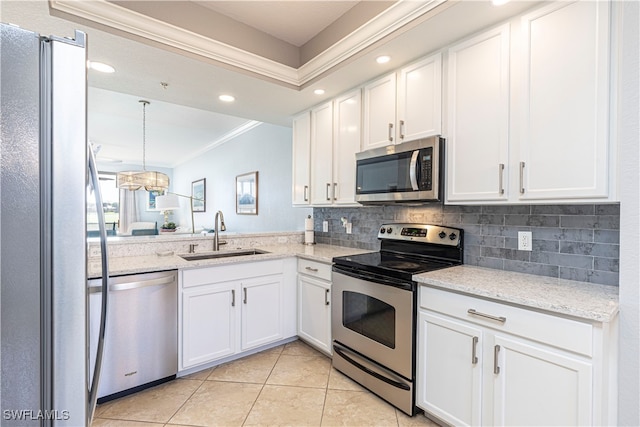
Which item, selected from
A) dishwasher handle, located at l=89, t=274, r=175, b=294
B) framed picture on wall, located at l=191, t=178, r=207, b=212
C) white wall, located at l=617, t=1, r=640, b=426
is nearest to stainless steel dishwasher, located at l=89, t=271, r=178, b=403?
dishwasher handle, located at l=89, t=274, r=175, b=294

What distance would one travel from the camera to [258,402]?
2029 millimetres

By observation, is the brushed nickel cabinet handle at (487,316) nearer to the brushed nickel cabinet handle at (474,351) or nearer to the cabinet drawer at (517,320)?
the cabinet drawer at (517,320)

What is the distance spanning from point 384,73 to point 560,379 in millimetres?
2122

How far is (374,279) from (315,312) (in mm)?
863

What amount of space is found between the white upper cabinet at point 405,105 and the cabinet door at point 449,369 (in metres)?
1.21

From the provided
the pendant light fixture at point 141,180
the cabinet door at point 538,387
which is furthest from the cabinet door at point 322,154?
the pendant light fixture at point 141,180

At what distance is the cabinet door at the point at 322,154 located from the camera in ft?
9.47

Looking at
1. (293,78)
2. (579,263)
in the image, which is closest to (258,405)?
(579,263)

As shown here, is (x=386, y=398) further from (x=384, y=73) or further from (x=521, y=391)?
(x=384, y=73)

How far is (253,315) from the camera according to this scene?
262 cm

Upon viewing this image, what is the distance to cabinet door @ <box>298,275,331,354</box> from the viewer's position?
2.54 meters

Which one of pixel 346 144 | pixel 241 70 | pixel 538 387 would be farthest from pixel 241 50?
pixel 538 387

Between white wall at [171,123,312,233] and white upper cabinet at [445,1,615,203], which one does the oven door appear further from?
white wall at [171,123,312,233]

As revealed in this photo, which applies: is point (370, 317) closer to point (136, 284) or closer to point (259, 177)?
point (136, 284)
